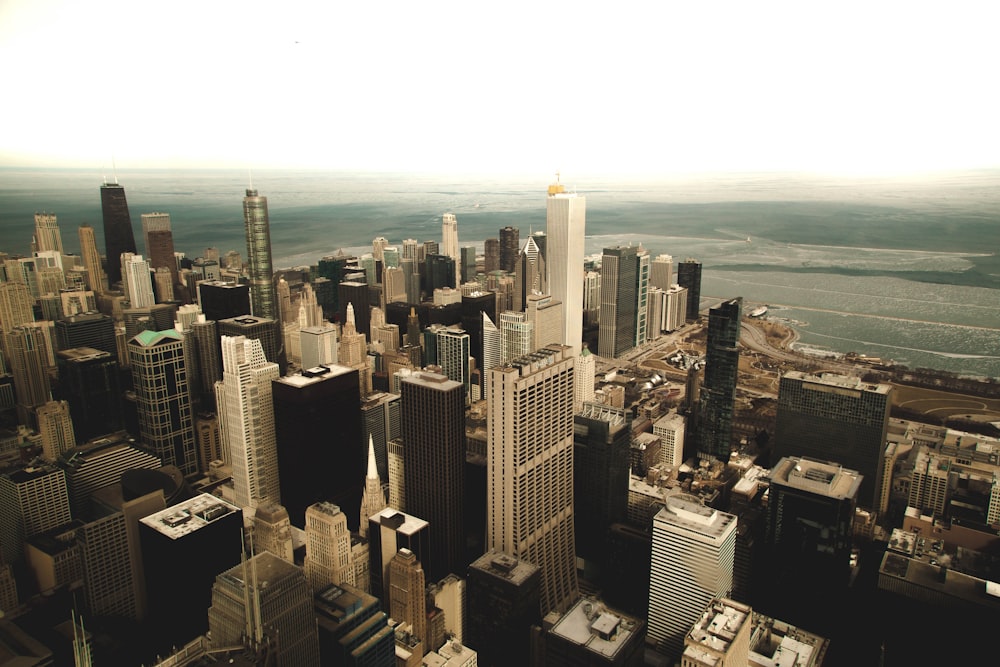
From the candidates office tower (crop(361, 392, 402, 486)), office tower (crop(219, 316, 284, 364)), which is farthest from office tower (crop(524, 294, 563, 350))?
office tower (crop(219, 316, 284, 364))

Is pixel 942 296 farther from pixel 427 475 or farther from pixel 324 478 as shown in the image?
pixel 324 478

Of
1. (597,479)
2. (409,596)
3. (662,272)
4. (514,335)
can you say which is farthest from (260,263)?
(662,272)

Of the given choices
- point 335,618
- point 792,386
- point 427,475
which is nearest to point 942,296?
point 792,386

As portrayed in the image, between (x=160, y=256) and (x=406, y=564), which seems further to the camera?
(x=160, y=256)

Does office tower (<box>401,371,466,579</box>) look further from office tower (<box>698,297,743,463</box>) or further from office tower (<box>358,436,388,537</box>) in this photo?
office tower (<box>698,297,743,463</box>)

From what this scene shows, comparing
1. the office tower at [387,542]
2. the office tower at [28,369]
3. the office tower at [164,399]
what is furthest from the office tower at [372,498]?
the office tower at [28,369]

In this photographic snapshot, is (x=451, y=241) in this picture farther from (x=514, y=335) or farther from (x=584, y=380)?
(x=584, y=380)
